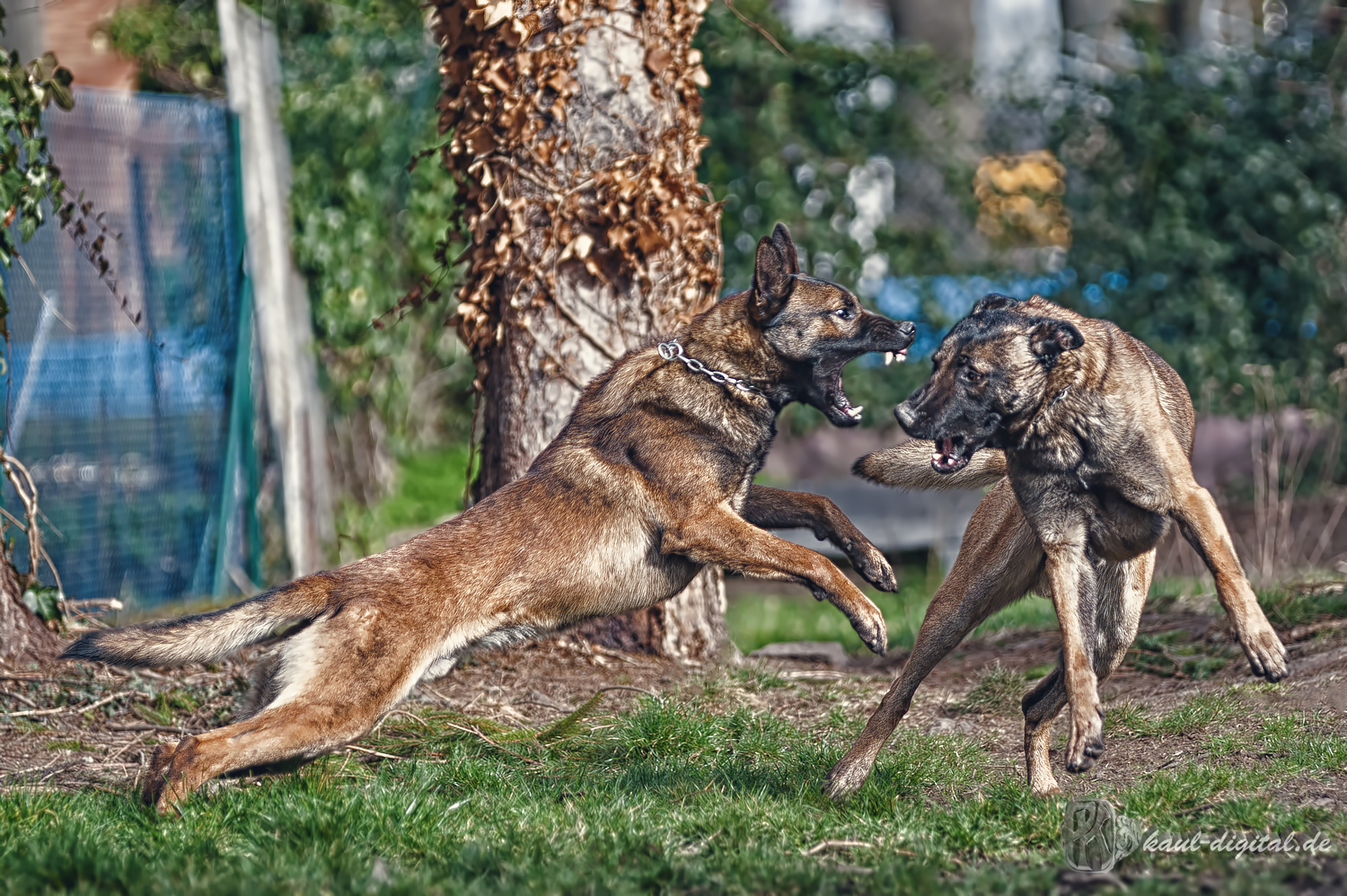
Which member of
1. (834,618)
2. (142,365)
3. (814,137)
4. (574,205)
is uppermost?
(814,137)

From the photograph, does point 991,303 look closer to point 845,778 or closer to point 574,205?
point 845,778

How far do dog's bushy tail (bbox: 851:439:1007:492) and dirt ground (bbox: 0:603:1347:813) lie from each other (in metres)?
1.08

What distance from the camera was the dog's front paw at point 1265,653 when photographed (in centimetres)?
361

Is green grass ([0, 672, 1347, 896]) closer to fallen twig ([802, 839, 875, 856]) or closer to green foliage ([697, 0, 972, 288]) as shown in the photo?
fallen twig ([802, 839, 875, 856])

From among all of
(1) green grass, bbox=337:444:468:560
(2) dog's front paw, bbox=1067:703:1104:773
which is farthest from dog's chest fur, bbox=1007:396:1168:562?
(1) green grass, bbox=337:444:468:560

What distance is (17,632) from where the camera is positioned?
5.40 meters

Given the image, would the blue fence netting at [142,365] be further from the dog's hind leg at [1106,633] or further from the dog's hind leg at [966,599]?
the dog's hind leg at [1106,633]

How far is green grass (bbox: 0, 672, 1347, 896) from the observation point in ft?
9.93

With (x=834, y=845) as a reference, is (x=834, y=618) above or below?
below

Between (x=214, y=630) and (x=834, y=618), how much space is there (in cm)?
515

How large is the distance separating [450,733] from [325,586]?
3.33ft

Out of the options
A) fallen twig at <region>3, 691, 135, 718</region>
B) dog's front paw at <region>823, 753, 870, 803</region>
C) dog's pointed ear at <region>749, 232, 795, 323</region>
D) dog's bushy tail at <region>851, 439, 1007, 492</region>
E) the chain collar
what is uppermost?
dog's pointed ear at <region>749, 232, 795, 323</region>

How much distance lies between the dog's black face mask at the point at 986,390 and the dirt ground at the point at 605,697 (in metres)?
1.28

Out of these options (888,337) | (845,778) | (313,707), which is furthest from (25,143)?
(845,778)
